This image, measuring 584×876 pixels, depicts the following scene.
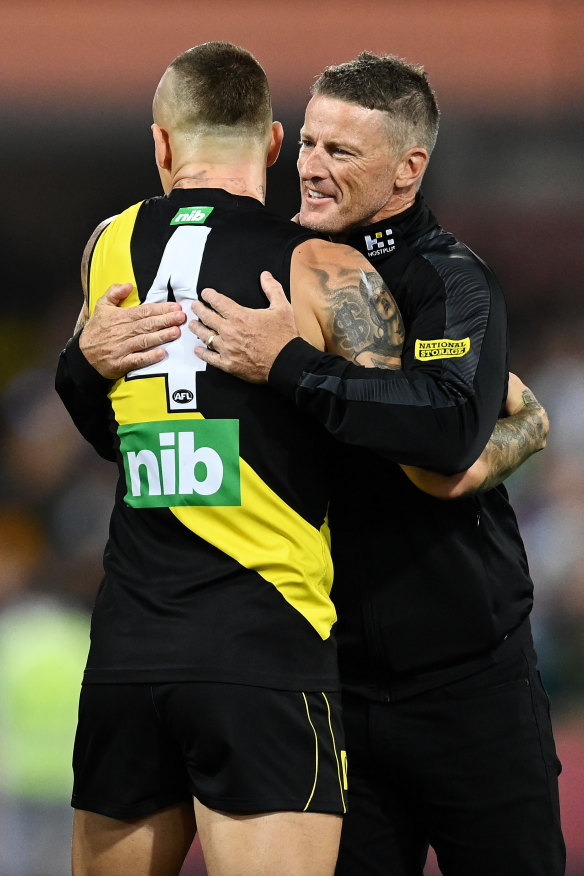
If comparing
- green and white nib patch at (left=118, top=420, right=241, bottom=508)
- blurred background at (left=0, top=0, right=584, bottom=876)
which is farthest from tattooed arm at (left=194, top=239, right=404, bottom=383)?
blurred background at (left=0, top=0, right=584, bottom=876)

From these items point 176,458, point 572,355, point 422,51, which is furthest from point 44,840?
point 422,51

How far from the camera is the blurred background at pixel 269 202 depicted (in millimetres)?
5160

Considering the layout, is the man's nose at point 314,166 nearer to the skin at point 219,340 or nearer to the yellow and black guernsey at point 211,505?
the skin at point 219,340

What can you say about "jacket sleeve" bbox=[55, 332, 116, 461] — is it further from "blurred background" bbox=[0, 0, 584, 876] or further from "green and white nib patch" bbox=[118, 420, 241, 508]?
"blurred background" bbox=[0, 0, 584, 876]

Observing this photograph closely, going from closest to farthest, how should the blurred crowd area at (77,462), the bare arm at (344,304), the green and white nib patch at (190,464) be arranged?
the green and white nib patch at (190,464), the bare arm at (344,304), the blurred crowd area at (77,462)

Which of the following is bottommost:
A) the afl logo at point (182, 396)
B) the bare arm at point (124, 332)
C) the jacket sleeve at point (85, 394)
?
the jacket sleeve at point (85, 394)

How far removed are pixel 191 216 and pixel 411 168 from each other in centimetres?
64

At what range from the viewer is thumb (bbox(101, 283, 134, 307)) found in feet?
6.81

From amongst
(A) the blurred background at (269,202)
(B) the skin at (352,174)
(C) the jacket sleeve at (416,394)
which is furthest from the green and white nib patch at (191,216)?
(A) the blurred background at (269,202)

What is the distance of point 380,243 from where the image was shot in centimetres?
237

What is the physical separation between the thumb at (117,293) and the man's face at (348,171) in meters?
0.52

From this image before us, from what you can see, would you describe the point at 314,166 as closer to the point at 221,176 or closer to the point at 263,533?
the point at 221,176

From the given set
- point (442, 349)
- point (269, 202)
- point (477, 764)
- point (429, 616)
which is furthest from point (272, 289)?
point (269, 202)

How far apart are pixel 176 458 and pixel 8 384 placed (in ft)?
12.5
